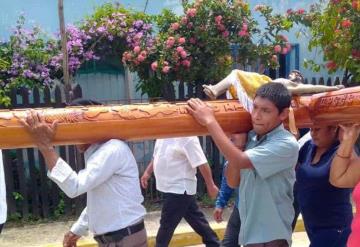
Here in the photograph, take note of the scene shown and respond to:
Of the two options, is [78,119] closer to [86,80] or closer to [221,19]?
[221,19]

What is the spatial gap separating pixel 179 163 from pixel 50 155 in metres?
1.97

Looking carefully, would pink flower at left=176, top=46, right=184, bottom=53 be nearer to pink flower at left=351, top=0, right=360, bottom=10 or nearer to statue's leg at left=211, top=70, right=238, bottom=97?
pink flower at left=351, top=0, right=360, bottom=10

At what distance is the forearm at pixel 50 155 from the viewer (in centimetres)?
267

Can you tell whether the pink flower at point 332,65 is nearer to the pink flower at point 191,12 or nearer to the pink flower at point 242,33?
the pink flower at point 242,33

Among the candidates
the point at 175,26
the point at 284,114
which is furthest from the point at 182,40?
the point at 284,114

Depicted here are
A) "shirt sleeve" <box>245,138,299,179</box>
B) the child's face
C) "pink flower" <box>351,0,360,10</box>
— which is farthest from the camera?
"pink flower" <box>351,0,360,10</box>

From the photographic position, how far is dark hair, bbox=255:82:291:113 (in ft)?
8.73

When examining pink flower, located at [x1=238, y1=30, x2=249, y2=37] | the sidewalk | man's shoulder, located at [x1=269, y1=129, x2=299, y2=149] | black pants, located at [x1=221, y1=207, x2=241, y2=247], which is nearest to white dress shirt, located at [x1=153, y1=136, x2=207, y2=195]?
black pants, located at [x1=221, y1=207, x2=241, y2=247]

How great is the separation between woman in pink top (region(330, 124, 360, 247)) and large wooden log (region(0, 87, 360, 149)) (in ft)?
0.25

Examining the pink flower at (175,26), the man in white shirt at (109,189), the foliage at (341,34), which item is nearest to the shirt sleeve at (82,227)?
the man in white shirt at (109,189)

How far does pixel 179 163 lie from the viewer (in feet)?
15.0

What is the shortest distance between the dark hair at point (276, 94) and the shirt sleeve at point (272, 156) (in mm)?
175

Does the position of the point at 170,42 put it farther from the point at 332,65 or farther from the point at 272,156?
the point at 272,156

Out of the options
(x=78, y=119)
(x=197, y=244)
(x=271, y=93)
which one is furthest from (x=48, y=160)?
(x=197, y=244)
